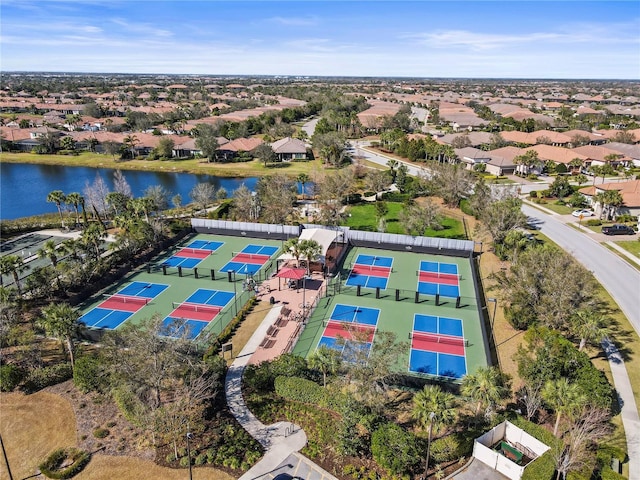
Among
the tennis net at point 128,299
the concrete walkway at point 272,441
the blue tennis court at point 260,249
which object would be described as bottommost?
the tennis net at point 128,299

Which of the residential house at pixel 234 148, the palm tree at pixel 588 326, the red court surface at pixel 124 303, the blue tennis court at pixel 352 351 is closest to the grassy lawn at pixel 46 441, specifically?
the blue tennis court at pixel 352 351

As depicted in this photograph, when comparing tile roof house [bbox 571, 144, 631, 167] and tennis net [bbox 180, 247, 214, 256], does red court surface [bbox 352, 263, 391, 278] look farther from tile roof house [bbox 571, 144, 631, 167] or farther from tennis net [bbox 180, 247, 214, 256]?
tile roof house [bbox 571, 144, 631, 167]

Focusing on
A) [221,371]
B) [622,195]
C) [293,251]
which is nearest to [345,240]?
[293,251]

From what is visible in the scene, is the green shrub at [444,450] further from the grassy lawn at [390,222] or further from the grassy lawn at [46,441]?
the grassy lawn at [390,222]

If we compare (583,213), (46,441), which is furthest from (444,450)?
(583,213)

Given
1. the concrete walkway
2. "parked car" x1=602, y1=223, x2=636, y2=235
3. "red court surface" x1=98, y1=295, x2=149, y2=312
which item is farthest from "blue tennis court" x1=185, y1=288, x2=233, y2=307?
"parked car" x1=602, y1=223, x2=636, y2=235

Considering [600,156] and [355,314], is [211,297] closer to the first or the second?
[355,314]

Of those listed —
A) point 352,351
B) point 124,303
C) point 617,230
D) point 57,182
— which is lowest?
point 57,182
